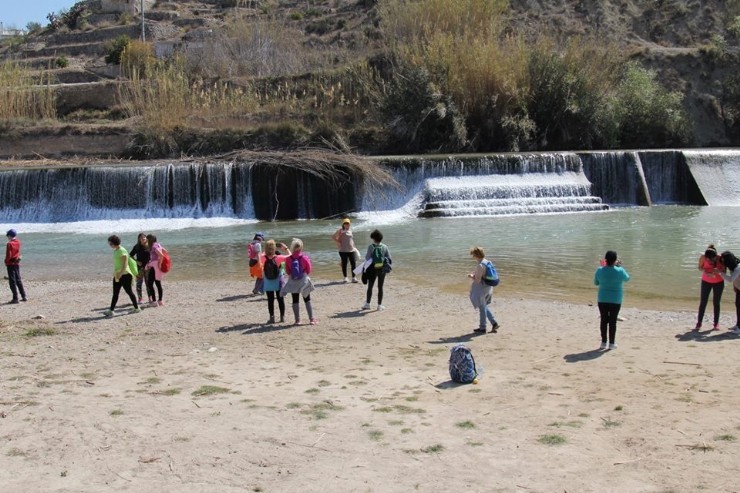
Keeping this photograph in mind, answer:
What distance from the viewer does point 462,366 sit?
7.62 meters

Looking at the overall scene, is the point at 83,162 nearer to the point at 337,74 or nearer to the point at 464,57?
the point at 337,74

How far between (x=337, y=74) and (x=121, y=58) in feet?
44.8

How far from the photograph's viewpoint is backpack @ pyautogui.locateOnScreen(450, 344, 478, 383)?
762cm

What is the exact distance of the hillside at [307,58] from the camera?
125 ft

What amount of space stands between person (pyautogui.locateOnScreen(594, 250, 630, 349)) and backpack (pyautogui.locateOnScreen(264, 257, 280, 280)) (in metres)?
3.83

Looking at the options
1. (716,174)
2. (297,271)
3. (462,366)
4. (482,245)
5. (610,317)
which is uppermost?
(716,174)

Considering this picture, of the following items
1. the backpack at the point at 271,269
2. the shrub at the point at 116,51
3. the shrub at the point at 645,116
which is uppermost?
Answer: the shrub at the point at 116,51

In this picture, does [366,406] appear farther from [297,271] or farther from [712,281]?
[712,281]

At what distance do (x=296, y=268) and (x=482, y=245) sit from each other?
9641 millimetres

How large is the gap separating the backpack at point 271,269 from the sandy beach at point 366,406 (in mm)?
654

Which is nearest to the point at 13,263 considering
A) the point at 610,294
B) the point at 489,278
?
the point at 489,278

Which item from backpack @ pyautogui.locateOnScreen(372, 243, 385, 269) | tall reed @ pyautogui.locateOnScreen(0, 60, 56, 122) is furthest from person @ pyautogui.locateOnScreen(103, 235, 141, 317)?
tall reed @ pyautogui.locateOnScreen(0, 60, 56, 122)

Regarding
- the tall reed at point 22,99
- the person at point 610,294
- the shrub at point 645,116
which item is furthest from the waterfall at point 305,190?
the person at point 610,294

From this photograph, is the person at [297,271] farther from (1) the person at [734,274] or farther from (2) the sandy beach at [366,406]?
(1) the person at [734,274]
